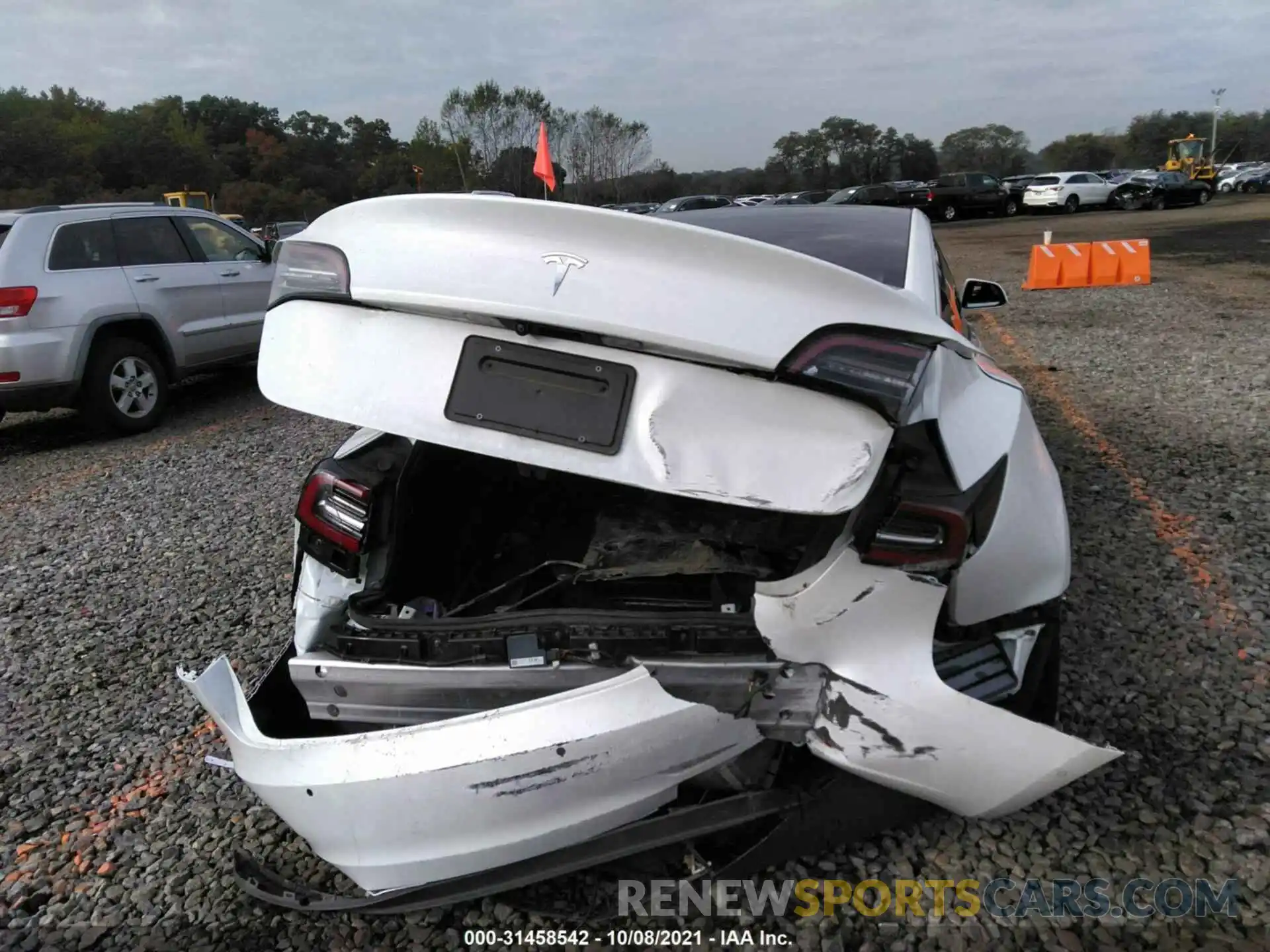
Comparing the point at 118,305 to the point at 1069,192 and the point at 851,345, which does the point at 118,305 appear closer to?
the point at 851,345

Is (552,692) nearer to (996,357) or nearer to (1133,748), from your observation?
(1133,748)

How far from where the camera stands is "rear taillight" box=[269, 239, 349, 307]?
180 cm

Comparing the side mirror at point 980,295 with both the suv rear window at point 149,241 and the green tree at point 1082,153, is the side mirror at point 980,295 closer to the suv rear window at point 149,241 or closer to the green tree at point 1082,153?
the suv rear window at point 149,241

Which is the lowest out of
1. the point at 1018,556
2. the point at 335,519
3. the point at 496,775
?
the point at 496,775

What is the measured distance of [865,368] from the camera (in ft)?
4.99

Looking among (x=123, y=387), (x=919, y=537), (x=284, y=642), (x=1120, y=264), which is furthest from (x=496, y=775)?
(x=1120, y=264)

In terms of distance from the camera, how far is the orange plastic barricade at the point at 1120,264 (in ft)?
38.7

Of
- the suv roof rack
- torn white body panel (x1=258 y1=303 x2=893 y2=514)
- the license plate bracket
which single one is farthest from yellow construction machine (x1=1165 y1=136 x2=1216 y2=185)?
the license plate bracket

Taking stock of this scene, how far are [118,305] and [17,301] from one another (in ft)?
2.17

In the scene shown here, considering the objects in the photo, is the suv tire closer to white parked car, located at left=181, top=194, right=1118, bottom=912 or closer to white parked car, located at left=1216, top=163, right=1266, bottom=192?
white parked car, located at left=181, top=194, right=1118, bottom=912

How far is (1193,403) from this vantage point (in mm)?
5711

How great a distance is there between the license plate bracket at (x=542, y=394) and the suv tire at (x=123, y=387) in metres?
6.05

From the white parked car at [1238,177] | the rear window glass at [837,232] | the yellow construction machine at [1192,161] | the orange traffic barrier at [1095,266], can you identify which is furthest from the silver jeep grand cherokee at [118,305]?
the yellow construction machine at [1192,161]

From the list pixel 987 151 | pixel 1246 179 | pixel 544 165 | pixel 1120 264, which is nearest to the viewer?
pixel 544 165
